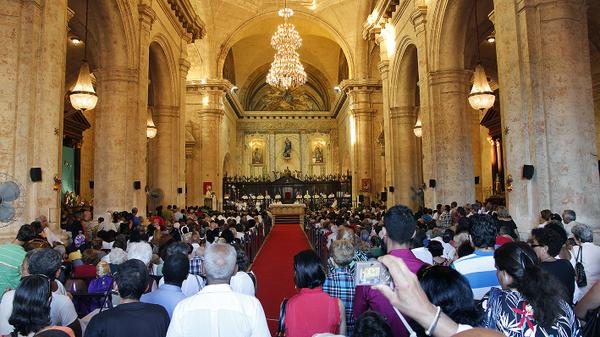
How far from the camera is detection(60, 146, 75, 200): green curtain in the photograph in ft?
62.9

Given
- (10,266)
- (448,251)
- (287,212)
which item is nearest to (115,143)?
(10,266)

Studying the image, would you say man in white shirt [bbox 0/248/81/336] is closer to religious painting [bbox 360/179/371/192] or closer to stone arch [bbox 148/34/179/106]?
stone arch [bbox 148/34/179/106]

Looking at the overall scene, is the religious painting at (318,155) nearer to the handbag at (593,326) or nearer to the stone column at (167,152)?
the stone column at (167,152)

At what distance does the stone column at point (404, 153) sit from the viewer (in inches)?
664

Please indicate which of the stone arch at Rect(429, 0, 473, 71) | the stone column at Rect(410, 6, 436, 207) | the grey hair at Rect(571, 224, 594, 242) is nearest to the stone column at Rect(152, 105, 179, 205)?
the stone column at Rect(410, 6, 436, 207)

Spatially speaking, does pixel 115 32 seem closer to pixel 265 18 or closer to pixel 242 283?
pixel 242 283

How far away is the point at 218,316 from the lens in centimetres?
248

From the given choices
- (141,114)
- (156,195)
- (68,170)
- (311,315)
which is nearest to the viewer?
(311,315)

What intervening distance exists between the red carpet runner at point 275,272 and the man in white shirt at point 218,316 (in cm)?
353

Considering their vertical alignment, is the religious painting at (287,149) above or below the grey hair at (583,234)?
above

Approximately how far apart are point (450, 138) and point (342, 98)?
18543 mm

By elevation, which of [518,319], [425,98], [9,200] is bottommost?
[518,319]

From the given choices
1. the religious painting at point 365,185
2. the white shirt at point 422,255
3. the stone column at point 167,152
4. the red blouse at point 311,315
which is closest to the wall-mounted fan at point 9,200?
the red blouse at point 311,315

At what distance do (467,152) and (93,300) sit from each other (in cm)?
1066
